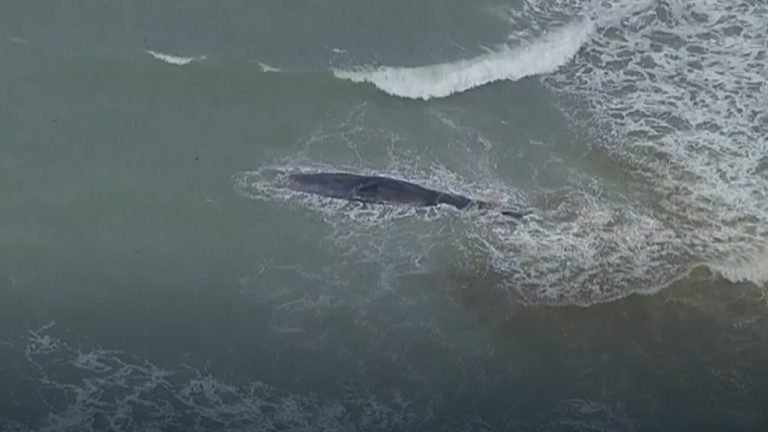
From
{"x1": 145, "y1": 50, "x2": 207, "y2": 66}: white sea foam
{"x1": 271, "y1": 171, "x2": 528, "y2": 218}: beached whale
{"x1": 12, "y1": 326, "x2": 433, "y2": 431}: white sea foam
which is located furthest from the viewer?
{"x1": 145, "y1": 50, "x2": 207, "y2": 66}: white sea foam

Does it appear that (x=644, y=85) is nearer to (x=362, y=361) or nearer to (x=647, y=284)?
(x=647, y=284)

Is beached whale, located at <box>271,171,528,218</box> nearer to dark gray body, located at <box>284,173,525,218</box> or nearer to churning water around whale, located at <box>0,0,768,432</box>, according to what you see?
dark gray body, located at <box>284,173,525,218</box>

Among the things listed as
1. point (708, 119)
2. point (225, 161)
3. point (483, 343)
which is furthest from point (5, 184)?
point (708, 119)

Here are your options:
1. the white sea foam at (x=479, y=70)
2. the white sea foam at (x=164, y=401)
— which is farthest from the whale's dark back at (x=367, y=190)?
the white sea foam at (x=164, y=401)

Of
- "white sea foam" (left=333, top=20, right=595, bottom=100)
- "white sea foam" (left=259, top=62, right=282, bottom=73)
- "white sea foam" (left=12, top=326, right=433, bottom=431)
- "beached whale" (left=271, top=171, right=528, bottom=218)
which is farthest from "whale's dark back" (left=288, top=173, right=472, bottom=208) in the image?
"white sea foam" (left=12, top=326, right=433, bottom=431)

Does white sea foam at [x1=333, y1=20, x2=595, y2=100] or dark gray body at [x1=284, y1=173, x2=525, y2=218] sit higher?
white sea foam at [x1=333, y1=20, x2=595, y2=100]
